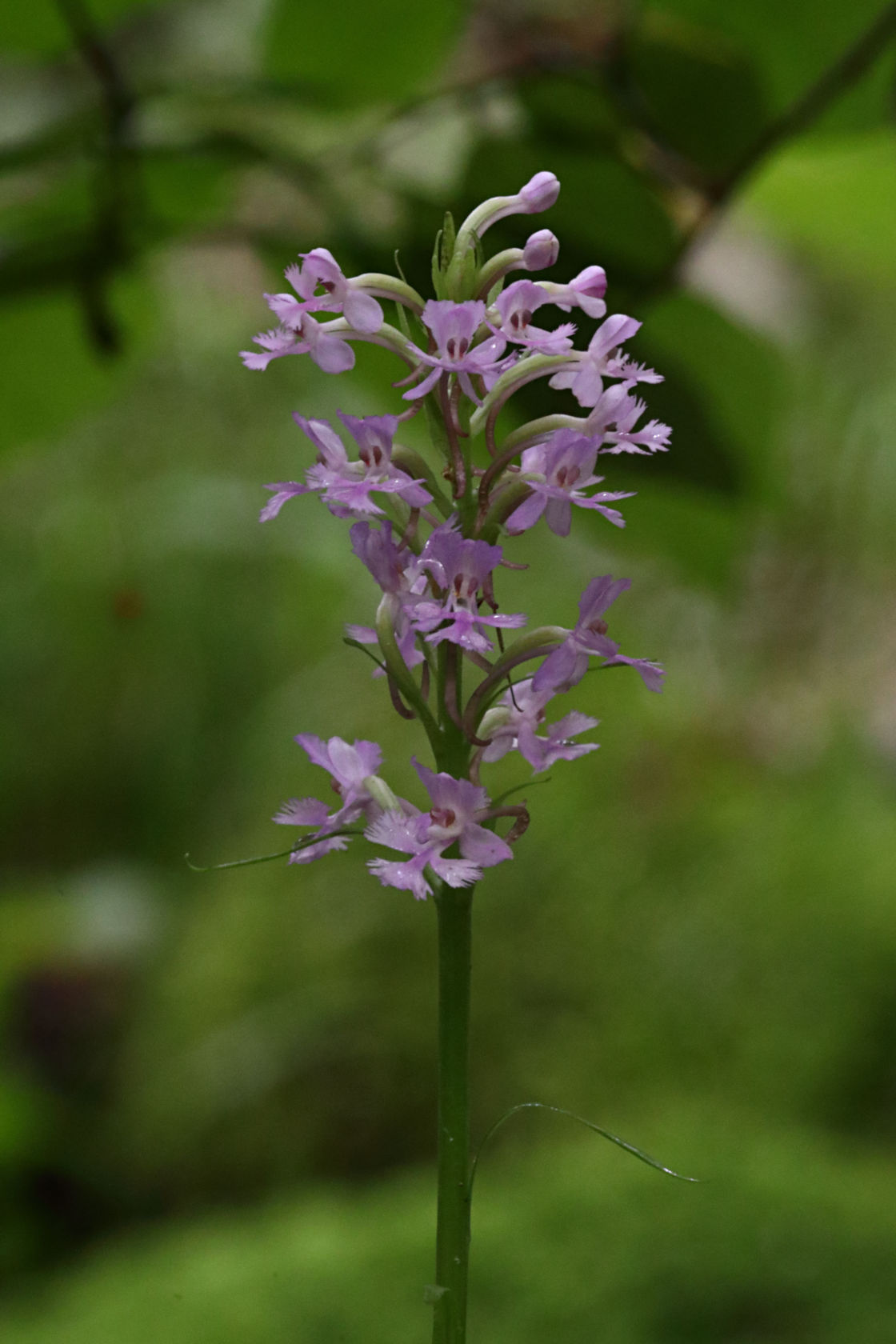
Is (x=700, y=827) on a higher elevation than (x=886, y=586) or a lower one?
lower

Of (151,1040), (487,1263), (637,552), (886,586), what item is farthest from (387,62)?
(886,586)

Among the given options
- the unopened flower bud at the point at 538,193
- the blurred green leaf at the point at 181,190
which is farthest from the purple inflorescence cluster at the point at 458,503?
the blurred green leaf at the point at 181,190

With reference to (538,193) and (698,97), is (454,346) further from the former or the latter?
(698,97)

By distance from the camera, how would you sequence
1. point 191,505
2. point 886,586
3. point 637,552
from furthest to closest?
1. point 886,586
2. point 191,505
3. point 637,552

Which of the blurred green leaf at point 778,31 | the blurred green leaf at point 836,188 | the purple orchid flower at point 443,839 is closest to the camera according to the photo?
the purple orchid flower at point 443,839

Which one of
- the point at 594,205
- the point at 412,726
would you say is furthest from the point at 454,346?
the point at 412,726

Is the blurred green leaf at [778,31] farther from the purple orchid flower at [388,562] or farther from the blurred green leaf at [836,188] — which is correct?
the purple orchid flower at [388,562]

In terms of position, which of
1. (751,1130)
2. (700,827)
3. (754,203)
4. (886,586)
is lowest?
(751,1130)

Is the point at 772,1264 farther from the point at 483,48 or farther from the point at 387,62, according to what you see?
the point at 483,48
